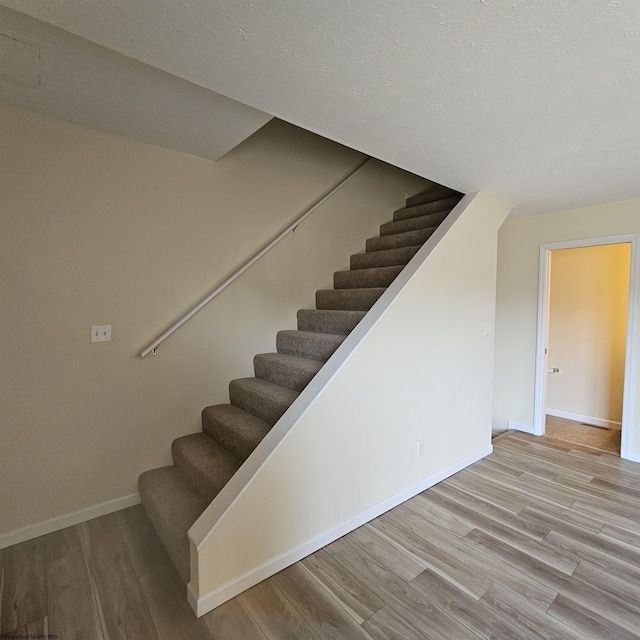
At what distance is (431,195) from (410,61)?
2.68 metres

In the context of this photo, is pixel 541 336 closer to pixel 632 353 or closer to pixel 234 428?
pixel 632 353

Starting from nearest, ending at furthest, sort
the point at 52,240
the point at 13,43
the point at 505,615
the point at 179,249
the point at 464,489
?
the point at 13,43, the point at 505,615, the point at 52,240, the point at 179,249, the point at 464,489

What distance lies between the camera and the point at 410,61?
50.1 inches

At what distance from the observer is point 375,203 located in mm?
3783

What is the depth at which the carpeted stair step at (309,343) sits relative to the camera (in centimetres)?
252

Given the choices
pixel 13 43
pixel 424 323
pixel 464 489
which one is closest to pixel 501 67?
pixel 424 323

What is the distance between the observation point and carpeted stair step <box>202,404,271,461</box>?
2.12 m

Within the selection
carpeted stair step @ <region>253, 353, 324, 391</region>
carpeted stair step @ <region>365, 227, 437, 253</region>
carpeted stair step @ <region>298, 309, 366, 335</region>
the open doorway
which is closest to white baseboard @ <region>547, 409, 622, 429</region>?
the open doorway

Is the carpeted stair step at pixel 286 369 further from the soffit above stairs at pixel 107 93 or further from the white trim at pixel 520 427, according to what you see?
the white trim at pixel 520 427

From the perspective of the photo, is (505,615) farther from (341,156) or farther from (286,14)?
(341,156)

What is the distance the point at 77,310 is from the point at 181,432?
108 cm

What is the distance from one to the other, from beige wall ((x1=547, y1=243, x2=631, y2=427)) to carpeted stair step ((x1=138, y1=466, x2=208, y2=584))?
457 centimetres

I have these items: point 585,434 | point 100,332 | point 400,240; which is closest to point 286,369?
point 100,332

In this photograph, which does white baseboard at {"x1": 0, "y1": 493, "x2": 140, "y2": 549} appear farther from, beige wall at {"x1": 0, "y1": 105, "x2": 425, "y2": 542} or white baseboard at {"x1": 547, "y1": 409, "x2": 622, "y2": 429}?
white baseboard at {"x1": 547, "y1": 409, "x2": 622, "y2": 429}
